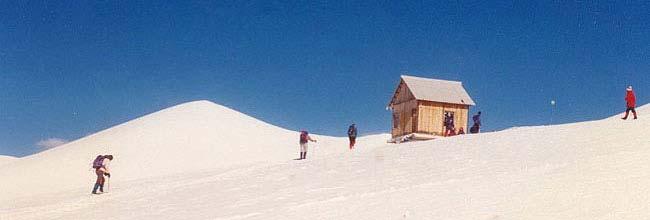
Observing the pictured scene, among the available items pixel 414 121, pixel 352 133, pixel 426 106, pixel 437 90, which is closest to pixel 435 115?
pixel 426 106

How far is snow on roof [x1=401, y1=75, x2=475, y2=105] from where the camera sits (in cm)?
3947

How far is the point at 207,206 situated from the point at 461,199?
7.24 meters

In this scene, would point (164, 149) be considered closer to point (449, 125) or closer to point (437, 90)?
point (437, 90)

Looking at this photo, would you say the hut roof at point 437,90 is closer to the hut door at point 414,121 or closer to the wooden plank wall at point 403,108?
the wooden plank wall at point 403,108

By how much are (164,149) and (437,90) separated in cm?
2382

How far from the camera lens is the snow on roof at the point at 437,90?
3947 centimetres

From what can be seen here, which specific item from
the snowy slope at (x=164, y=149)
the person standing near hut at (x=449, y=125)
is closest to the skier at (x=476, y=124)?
the person standing near hut at (x=449, y=125)

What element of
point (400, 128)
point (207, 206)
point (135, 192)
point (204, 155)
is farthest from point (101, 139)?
point (207, 206)

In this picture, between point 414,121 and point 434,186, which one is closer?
point 434,186

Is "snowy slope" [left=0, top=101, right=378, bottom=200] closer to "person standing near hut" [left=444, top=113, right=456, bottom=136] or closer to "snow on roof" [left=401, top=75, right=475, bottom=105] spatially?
"snow on roof" [left=401, top=75, right=475, bottom=105]

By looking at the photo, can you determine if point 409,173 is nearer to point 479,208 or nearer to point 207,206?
point 207,206

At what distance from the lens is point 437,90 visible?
133 feet

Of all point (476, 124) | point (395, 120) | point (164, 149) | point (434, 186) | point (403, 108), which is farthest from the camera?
point (164, 149)

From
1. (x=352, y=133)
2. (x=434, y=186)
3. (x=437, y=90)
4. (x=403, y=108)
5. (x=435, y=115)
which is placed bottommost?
(x=434, y=186)
